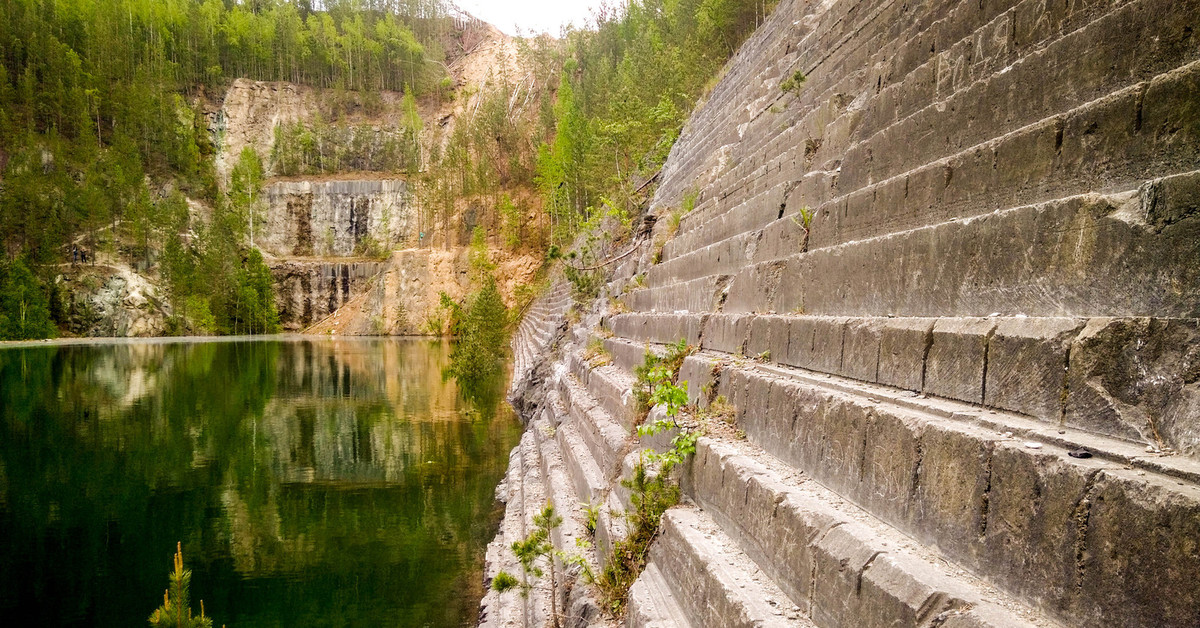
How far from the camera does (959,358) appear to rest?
2.37 meters

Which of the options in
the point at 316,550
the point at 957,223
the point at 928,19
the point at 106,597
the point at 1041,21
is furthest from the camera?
the point at 316,550

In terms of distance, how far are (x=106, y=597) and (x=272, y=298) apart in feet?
161

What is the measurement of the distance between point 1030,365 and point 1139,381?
35 cm

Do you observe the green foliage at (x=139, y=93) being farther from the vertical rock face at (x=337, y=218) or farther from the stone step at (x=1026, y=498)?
the stone step at (x=1026, y=498)

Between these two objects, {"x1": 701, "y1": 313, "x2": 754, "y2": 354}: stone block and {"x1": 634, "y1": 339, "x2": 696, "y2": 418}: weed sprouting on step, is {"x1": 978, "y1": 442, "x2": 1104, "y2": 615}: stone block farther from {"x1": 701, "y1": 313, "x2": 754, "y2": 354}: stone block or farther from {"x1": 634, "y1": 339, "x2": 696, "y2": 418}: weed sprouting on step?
{"x1": 634, "y1": 339, "x2": 696, "y2": 418}: weed sprouting on step

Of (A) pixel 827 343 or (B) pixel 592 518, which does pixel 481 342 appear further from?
(A) pixel 827 343

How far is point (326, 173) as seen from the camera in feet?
196

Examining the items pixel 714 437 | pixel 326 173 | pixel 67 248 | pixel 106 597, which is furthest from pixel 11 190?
pixel 714 437

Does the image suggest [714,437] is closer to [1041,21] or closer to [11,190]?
[1041,21]

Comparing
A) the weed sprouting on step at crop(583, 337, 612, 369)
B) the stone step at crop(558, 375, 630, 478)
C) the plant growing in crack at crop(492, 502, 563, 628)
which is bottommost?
the plant growing in crack at crop(492, 502, 563, 628)

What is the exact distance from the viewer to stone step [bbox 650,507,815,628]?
95.3 inches

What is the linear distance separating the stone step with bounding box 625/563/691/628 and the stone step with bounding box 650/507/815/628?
36 mm

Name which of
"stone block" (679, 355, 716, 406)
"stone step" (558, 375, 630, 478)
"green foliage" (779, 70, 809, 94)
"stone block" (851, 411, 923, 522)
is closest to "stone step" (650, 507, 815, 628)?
"stone block" (851, 411, 923, 522)

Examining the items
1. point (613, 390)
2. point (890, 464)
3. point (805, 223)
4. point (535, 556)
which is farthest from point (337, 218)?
point (890, 464)
